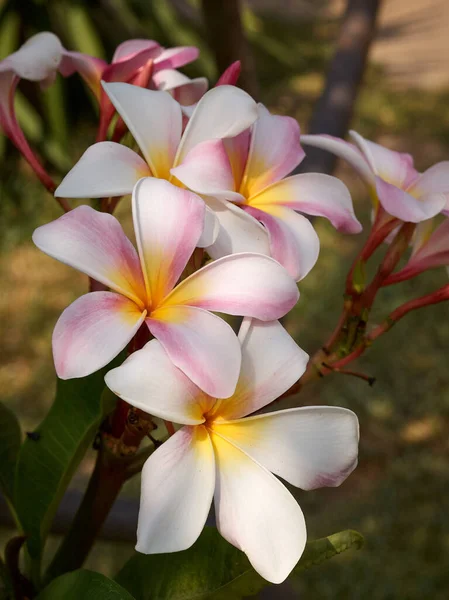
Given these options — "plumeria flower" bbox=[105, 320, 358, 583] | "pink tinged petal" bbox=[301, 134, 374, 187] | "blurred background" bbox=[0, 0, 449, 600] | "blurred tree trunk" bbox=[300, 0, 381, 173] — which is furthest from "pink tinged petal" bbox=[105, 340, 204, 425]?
"blurred tree trunk" bbox=[300, 0, 381, 173]

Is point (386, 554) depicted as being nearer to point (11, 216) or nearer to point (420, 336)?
point (420, 336)

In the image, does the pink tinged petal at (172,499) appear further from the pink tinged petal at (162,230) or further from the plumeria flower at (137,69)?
the plumeria flower at (137,69)

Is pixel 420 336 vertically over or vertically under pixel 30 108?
under

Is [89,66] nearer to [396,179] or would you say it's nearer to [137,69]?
[137,69]

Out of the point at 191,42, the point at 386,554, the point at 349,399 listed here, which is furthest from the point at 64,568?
the point at 191,42

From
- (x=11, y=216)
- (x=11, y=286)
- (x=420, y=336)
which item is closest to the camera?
(x=420, y=336)

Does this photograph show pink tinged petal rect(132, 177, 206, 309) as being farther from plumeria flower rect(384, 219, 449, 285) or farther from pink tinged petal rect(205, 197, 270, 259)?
plumeria flower rect(384, 219, 449, 285)

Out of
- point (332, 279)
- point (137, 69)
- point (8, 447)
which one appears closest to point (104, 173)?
point (137, 69)

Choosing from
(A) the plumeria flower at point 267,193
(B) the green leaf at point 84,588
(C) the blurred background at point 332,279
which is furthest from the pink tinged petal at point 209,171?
(C) the blurred background at point 332,279

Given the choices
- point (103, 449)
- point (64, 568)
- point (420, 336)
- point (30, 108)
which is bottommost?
point (420, 336)
